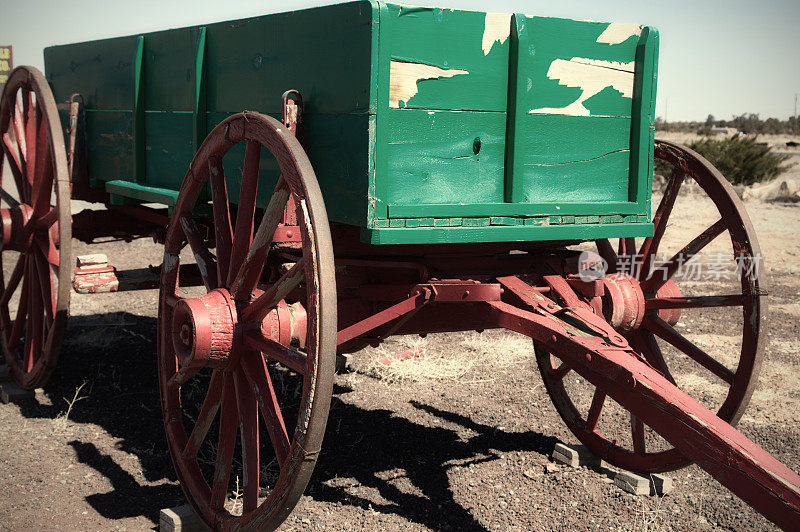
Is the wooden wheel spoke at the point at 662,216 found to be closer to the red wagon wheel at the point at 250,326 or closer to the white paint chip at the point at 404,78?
the white paint chip at the point at 404,78

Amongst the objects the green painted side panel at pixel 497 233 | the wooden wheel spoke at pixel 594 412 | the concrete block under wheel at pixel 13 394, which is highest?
the green painted side panel at pixel 497 233

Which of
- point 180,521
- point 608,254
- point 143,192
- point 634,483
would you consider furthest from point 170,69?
point 634,483

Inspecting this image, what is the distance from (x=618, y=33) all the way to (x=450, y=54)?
737 millimetres

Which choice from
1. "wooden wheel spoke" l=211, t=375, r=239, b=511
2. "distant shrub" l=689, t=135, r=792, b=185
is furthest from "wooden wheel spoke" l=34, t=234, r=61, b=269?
"distant shrub" l=689, t=135, r=792, b=185

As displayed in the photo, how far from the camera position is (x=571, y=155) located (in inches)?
117

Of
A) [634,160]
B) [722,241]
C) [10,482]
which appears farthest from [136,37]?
[722,241]

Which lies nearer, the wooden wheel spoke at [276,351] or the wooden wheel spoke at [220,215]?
the wooden wheel spoke at [276,351]

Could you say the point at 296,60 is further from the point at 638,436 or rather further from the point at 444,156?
the point at 638,436

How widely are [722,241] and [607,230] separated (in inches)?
323

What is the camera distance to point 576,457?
3887mm

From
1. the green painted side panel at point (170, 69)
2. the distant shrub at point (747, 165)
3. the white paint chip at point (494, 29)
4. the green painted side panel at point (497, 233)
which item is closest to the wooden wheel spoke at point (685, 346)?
the green painted side panel at point (497, 233)

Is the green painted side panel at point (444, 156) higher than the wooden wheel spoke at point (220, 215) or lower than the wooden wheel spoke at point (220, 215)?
higher

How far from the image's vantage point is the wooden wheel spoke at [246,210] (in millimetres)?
2732

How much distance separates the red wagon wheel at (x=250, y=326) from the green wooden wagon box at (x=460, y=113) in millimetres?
264
